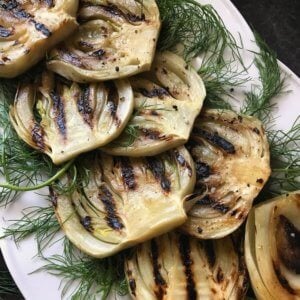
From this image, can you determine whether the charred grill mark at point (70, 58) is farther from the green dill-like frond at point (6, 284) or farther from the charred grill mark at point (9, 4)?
the green dill-like frond at point (6, 284)

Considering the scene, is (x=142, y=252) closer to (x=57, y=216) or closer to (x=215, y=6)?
(x=57, y=216)

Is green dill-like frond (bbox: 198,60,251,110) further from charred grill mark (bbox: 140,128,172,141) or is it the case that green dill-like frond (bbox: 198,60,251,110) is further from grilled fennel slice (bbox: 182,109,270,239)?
charred grill mark (bbox: 140,128,172,141)

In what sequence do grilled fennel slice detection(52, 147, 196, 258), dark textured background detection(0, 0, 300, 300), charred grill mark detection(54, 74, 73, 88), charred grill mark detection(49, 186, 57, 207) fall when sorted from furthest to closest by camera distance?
dark textured background detection(0, 0, 300, 300)
charred grill mark detection(54, 74, 73, 88)
charred grill mark detection(49, 186, 57, 207)
grilled fennel slice detection(52, 147, 196, 258)

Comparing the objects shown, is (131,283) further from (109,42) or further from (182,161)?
(109,42)

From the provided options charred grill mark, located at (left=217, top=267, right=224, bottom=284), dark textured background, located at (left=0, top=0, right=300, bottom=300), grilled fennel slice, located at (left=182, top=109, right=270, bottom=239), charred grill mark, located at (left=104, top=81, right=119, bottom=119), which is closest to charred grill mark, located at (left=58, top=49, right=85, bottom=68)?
charred grill mark, located at (left=104, top=81, right=119, bottom=119)

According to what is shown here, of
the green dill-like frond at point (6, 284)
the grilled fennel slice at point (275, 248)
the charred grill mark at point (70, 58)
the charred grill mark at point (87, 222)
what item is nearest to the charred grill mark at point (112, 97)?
the charred grill mark at point (70, 58)

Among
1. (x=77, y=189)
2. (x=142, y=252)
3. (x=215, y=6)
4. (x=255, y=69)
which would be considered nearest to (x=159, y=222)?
(x=142, y=252)

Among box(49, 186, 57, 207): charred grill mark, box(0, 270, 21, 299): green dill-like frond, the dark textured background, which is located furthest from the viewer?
the dark textured background
